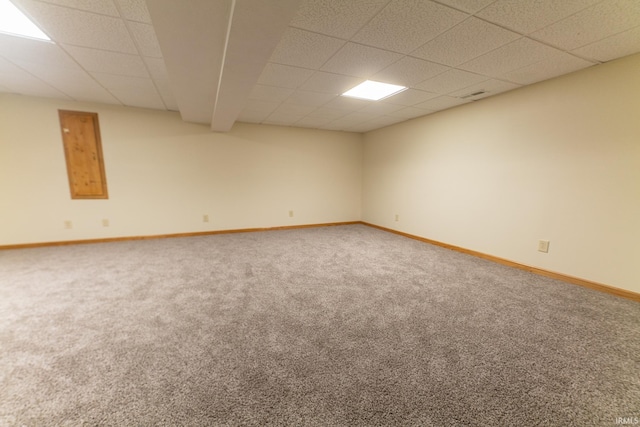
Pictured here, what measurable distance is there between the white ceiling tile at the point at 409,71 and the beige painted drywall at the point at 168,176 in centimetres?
297

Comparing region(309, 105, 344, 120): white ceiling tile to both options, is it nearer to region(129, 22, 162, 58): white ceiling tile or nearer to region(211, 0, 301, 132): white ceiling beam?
region(211, 0, 301, 132): white ceiling beam

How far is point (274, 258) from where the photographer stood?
11.3ft

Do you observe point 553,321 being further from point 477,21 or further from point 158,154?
point 158,154

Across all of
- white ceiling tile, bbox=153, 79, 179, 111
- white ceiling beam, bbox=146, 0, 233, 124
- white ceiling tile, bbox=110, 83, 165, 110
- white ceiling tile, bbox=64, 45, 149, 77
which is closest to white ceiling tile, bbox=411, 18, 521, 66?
white ceiling beam, bbox=146, 0, 233, 124

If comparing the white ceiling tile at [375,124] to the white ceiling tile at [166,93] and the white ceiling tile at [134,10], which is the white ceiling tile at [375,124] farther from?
the white ceiling tile at [134,10]

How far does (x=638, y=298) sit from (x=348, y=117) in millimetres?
4139

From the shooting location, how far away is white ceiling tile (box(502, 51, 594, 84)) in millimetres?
2271

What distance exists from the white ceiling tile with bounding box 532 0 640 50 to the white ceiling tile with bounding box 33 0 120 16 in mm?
3053

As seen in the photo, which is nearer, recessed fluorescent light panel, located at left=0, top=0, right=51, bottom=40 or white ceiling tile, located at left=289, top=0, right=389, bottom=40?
white ceiling tile, located at left=289, top=0, right=389, bottom=40

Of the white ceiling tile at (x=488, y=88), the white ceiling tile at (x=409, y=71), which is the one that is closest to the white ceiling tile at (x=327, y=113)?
the white ceiling tile at (x=409, y=71)

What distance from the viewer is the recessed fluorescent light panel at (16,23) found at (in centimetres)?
175

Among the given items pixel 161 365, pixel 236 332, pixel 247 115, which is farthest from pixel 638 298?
pixel 247 115

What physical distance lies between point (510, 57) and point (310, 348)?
2.99 metres

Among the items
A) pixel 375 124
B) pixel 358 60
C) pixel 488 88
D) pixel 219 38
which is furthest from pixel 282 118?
pixel 488 88
